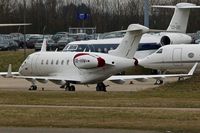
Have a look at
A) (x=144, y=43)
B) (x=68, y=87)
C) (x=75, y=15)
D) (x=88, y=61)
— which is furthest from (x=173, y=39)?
(x=75, y=15)

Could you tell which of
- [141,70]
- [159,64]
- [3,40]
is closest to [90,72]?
[159,64]

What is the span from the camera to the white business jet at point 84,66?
36.5 meters

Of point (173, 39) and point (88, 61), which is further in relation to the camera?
point (173, 39)

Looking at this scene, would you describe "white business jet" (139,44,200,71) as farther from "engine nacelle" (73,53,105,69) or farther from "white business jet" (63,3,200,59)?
"white business jet" (63,3,200,59)

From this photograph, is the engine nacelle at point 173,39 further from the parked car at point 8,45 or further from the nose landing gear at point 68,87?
the parked car at point 8,45

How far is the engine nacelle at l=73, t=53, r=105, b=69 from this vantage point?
3619 centimetres

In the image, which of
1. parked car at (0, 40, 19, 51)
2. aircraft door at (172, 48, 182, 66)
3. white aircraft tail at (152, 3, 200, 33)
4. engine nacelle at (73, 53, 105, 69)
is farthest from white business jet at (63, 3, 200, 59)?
parked car at (0, 40, 19, 51)

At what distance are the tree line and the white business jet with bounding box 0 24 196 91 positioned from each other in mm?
68396

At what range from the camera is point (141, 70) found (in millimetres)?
52000

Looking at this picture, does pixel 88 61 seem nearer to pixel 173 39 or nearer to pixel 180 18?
pixel 173 39

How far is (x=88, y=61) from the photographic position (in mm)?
36469

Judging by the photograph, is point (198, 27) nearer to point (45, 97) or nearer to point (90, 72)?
point (90, 72)

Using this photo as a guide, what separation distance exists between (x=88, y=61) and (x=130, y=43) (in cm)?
300

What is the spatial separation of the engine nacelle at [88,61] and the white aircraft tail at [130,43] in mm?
2014
